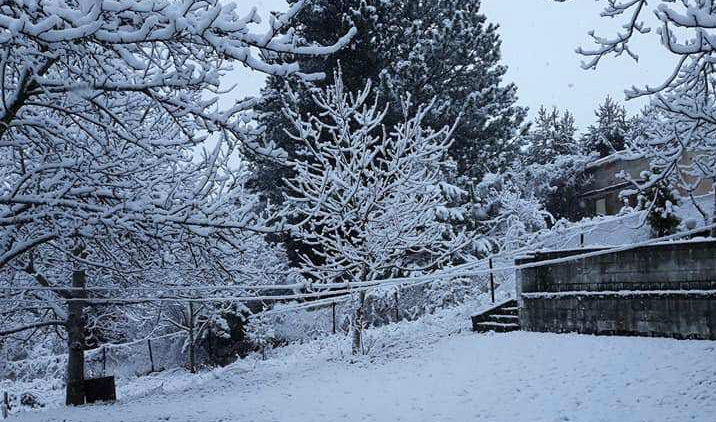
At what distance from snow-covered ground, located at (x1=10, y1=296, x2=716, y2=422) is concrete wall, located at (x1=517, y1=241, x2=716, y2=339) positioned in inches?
14.3

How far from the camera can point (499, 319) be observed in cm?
1295

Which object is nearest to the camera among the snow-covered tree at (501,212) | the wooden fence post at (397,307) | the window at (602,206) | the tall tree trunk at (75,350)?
the tall tree trunk at (75,350)

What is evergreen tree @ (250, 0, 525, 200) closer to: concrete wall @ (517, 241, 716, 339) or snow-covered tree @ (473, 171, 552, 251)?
snow-covered tree @ (473, 171, 552, 251)

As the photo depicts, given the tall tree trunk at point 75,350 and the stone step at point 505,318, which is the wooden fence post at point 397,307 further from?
the tall tree trunk at point 75,350

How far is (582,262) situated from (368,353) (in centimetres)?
495

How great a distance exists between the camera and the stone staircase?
40.8ft

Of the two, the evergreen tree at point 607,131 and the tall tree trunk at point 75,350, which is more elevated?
the evergreen tree at point 607,131

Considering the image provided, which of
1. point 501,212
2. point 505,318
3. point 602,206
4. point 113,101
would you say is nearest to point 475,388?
point 505,318

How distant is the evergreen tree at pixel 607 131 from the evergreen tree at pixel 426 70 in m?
11.9

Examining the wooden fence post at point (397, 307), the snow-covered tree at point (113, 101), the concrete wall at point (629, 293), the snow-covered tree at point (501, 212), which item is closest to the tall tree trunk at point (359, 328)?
the concrete wall at point (629, 293)

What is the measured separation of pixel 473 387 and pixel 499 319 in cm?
436

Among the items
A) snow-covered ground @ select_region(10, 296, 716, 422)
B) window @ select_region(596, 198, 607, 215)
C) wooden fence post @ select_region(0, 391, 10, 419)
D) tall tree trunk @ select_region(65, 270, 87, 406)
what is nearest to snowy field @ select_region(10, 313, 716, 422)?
snow-covered ground @ select_region(10, 296, 716, 422)

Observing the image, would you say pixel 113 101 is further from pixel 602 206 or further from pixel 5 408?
pixel 602 206

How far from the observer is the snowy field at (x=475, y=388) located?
7273 millimetres
